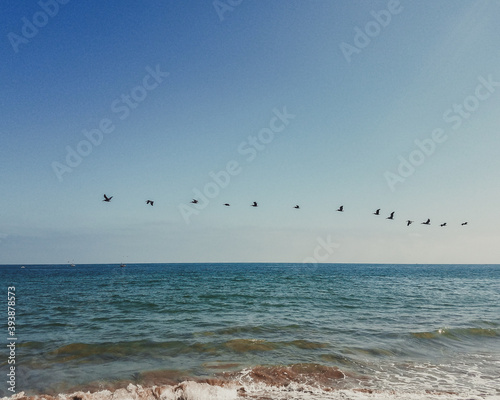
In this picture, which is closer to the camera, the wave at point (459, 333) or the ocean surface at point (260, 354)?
the ocean surface at point (260, 354)

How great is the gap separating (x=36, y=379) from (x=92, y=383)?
2070 millimetres

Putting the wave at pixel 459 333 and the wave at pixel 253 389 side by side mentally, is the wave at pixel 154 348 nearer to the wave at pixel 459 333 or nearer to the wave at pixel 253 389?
the wave at pixel 253 389

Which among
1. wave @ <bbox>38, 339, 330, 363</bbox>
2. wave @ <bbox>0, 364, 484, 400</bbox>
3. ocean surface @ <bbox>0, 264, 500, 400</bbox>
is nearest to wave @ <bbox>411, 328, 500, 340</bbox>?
ocean surface @ <bbox>0, 264, 500, 400</bbox>

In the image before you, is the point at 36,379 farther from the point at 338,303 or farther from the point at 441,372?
the point at 338,303

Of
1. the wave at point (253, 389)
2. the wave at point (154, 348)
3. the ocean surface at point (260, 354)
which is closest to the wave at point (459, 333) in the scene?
the ocean surface at point (260, 354)

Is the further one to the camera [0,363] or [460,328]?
[460,328]

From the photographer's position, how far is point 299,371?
11.6 m

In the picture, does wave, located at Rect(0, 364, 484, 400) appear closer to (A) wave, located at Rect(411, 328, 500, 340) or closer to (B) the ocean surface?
(B) the ocean surface

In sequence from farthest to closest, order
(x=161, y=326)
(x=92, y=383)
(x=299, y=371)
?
(x=161, y=326), (x=299, y=371), (x=92, y=383)

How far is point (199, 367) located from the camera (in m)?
11.8

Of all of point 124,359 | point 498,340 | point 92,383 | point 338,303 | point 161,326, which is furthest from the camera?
point 338,303

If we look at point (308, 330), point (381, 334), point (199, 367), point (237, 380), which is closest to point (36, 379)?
point (199, 367)

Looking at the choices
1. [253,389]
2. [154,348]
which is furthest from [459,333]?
[154,348]

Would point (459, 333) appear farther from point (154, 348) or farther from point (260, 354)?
point (154, 348)
